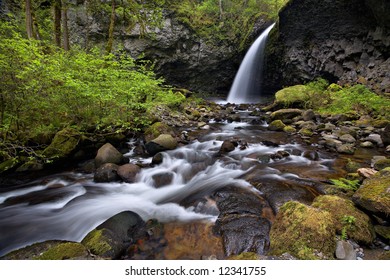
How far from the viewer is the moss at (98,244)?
2830 millimetres

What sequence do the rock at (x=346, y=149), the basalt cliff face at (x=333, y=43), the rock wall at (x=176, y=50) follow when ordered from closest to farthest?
the rock at (x=346, y=149) → the basalt cliff face at (x=333, y=43) → the rock wall at (x=176, y=50)

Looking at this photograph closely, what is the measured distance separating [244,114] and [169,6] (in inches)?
451

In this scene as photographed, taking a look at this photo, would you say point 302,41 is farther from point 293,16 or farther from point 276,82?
point 276,82

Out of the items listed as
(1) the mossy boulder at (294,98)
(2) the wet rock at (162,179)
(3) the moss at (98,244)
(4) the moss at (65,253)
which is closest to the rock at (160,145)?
(2) the wet rock at (162,179)

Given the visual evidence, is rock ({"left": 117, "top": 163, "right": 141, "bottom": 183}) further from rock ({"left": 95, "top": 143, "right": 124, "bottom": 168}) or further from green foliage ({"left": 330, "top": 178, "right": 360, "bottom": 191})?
green foliage ({"left": 330, "top": 178, "right": 360, "bottom": 191})

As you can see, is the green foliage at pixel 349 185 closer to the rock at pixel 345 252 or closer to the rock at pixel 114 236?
the rock at pixel 345 252

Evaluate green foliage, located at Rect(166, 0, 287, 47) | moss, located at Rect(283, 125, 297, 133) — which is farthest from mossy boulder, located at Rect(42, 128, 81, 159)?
green foliage, located at Rect(166, 0, 287, 47)

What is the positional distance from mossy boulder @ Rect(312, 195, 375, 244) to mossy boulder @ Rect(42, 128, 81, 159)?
5.83 m

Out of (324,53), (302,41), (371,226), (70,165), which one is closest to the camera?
(371,226)

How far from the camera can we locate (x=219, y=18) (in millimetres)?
19812

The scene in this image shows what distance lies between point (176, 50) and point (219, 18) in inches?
214

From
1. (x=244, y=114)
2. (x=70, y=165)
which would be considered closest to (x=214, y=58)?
(x=244, y=114)

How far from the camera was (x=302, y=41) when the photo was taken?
629 inches

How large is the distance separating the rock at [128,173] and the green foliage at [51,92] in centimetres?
131
